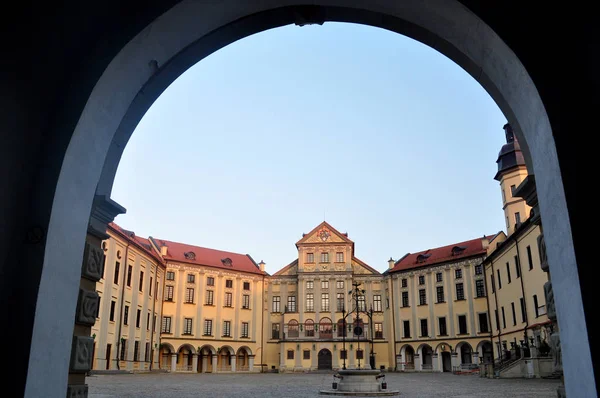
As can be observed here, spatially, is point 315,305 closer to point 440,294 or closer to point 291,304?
point 291,304

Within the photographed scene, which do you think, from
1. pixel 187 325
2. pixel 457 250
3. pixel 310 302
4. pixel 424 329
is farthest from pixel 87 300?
pixel 310 302

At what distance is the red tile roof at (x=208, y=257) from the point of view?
185 ft

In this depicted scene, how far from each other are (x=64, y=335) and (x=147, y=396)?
1572cm

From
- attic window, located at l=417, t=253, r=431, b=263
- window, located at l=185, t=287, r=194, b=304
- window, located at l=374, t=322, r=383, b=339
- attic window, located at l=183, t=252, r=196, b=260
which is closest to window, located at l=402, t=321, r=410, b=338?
window, located at l=374, t=322, r=383, b=339

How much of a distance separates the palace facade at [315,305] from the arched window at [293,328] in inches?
4.6

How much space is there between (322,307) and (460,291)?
15.9m

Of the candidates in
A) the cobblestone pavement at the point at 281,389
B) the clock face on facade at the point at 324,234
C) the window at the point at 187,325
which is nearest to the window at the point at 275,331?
the window at the point at 187,325

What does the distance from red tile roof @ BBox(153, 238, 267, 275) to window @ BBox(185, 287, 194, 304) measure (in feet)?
9.67

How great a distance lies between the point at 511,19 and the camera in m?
4.06

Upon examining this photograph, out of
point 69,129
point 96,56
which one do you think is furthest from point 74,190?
point 96,56

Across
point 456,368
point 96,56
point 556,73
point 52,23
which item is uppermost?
point 52,23

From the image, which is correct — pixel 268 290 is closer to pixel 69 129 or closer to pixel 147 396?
pixel 147 396

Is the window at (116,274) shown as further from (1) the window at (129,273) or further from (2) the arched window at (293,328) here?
(2) the arched window at (293,328)

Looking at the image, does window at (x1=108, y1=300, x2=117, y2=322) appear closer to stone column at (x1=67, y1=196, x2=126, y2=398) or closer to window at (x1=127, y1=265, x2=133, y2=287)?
window at (x1=127, y1=265, x2=133, y2=287)
